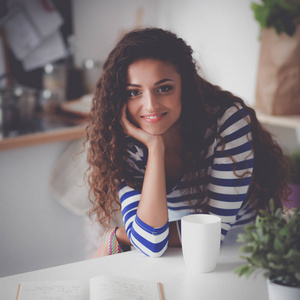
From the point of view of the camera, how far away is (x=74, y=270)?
2.86 ft

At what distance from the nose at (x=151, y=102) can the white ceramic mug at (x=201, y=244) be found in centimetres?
31

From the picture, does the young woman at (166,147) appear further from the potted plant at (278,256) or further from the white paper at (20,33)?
the white paper at (20,33)

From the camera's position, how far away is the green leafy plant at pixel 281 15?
155cm

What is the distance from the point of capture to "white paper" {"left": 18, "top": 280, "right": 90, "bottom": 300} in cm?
77

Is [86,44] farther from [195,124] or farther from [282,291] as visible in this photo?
[282,291]

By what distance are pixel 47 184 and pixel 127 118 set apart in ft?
3.08

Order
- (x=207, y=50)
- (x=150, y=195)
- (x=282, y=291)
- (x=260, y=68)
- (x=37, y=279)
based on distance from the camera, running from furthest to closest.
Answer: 1. (x=207, y=50)
2. (x=260, y=68)
3. (x=150, y=195)
4. (x=37, y=279)
5. (x=282, y=291)

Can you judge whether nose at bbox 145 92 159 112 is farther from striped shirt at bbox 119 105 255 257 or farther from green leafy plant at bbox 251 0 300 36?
green leafy plant at bbox 251 0 300 36

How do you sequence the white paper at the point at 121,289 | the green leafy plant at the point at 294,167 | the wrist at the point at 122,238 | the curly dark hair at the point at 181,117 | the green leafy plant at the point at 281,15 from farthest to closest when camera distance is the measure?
the green leafy plant at the point at 294,167, the green leafy plant at the point at 281,15, the wrist at the point at 122,238, the curly dark hair at the point at 181,117, the white paper at the point at 121,289

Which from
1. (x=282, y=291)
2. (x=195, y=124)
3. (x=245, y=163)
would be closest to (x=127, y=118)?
Answer: (x=195, y=124)

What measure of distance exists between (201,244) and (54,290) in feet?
0.99

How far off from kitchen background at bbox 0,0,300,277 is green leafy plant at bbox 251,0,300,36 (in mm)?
324

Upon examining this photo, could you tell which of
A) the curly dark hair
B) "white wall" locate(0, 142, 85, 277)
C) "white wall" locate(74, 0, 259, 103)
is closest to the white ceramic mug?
the curly dark hair

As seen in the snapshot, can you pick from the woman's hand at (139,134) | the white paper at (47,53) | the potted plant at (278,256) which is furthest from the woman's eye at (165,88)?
the white paper at (47,53)
